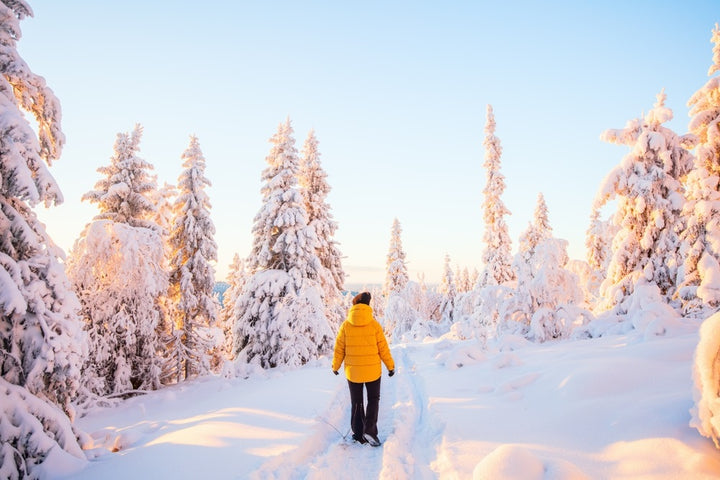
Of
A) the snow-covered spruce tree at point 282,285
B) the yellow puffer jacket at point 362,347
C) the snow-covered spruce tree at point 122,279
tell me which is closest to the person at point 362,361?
the yellow puffer jacket at point 362,347

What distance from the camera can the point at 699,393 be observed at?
3188mm

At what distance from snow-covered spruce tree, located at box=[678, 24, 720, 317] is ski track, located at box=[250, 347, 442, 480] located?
943 cm

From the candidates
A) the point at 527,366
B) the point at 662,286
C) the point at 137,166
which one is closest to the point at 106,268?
the point at 137,166

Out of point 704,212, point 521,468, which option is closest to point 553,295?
point 704,212

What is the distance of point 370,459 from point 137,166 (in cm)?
1590

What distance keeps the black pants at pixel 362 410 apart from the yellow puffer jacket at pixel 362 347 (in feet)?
0.45

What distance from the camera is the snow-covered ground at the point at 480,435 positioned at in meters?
3.33

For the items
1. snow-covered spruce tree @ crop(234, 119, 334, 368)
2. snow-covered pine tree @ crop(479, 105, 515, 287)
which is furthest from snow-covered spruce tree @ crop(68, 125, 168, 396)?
snow-covered pine tree @ crop(479, 105, 515, 287)

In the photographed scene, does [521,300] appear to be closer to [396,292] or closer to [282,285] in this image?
[282,285]

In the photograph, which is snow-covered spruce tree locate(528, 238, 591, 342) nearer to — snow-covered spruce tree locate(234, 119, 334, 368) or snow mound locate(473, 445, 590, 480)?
snow-covered spruce tree locate(234, 119, 334, 368)

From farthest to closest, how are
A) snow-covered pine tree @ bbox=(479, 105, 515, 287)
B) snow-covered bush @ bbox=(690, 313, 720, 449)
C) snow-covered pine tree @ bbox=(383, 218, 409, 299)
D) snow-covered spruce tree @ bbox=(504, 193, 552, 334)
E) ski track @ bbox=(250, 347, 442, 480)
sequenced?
snow-covered pine tree @ bbox=(383, 218, 409, 299) < snow-covered pine tree @ bbox=(479, 105, 515, 287) < snow-covered spruce tree @ bbox=(504, 193, 552, 334) < ski track @ bbox=(250, 347, 442, 480) < snow-covered bush @ bbox=(690, 313, 720, 449)

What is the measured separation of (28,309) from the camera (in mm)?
5254

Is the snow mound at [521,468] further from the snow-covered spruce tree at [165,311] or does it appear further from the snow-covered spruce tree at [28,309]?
the snow-covered spruce tree at [165,311]

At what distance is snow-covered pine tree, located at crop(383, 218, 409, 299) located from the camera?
38156 mm
